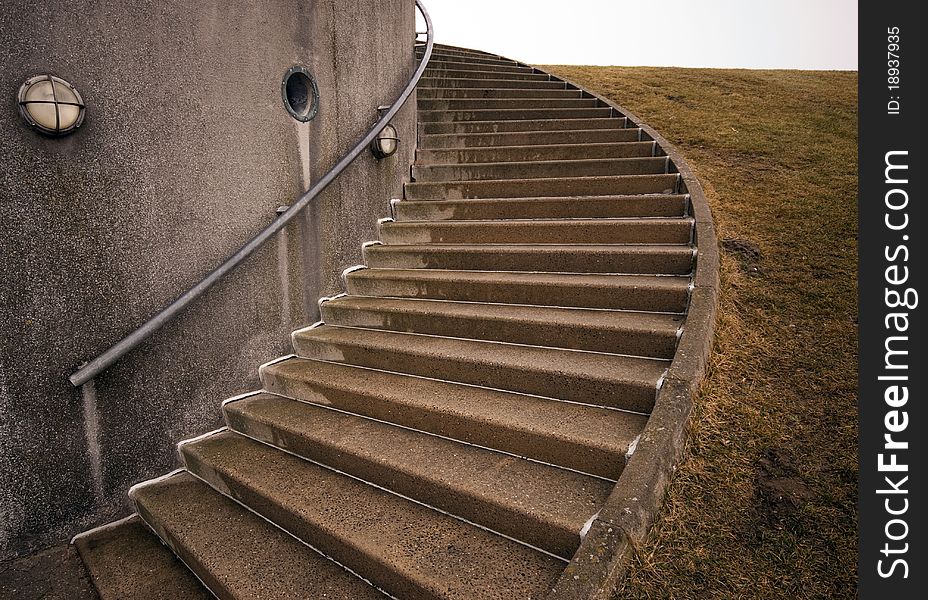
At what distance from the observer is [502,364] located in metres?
3.17

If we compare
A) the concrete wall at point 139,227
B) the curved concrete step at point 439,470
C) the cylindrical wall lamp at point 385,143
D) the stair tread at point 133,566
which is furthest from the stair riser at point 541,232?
the stair tread at point 133,566

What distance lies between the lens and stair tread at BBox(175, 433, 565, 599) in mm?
2121

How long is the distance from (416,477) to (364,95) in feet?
11.9

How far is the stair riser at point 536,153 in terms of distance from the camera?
220 inches

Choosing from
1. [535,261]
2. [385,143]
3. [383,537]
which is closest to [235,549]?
[383,537]

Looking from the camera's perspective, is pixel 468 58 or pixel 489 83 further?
pixel 468 58

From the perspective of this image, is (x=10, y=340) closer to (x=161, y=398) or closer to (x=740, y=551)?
(x=161, y=398)

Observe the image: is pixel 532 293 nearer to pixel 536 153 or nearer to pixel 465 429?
pixel 465 429

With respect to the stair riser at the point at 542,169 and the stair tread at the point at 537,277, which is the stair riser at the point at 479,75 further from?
the stair tread at the point at 537,277

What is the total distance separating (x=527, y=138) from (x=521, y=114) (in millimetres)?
991

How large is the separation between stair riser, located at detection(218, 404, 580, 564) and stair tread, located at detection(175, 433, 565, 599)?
5cm

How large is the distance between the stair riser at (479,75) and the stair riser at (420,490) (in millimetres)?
6482

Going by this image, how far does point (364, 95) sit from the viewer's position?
4.64m

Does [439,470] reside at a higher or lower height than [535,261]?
lower
